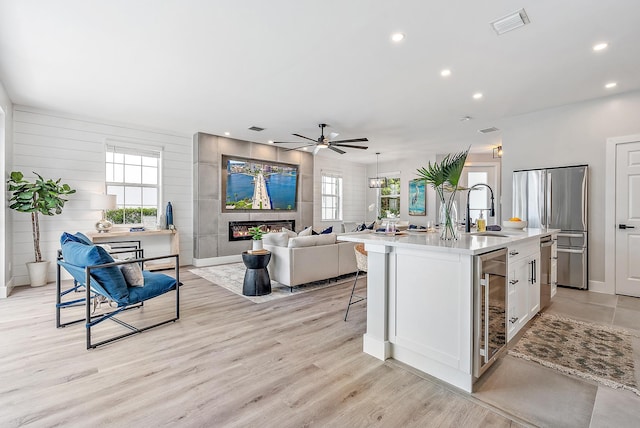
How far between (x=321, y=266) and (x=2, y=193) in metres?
4.61

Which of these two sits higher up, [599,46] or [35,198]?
[599,46]

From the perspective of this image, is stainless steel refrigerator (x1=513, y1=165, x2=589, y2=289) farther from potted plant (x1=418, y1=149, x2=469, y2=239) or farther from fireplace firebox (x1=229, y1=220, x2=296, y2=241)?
fireplace firebox (x1=229, y1=220, x2=296, y2=241)

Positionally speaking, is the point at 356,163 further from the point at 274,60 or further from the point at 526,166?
the point at 274,60

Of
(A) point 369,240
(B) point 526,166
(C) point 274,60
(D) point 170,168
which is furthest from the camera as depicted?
(D) point 170,168

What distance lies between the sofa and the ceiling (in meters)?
2.13

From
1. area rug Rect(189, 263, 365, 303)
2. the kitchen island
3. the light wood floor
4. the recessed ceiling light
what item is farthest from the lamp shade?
the recessed ceiling light

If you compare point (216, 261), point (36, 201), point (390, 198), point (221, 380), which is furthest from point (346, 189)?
point (221, 380)

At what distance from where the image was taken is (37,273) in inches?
183

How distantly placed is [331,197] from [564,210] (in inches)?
239

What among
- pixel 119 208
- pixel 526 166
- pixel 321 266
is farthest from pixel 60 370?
pixel 526 166

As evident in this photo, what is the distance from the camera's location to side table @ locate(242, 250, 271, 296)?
4094 mm

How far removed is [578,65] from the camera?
3.35m

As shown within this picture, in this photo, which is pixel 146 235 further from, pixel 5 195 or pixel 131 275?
pixel 131 275

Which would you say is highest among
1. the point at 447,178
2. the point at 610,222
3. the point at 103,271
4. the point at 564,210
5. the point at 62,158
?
the point at 62,158
